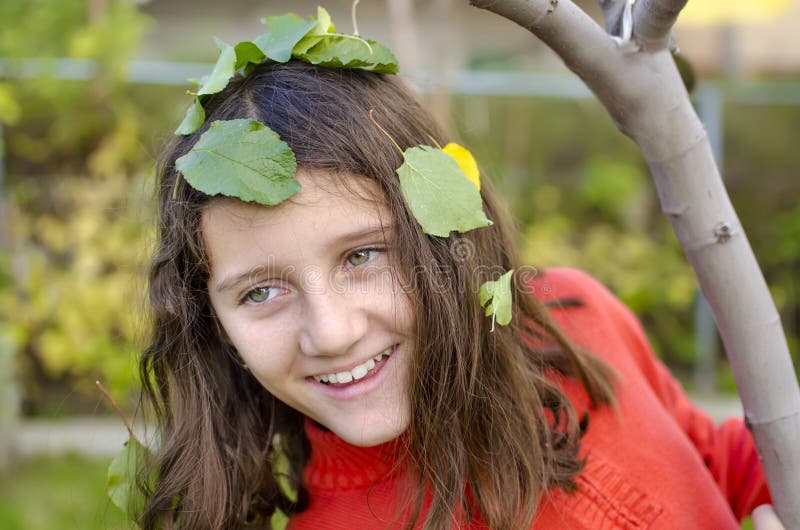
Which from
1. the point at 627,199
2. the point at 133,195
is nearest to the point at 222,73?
the point at 133,195

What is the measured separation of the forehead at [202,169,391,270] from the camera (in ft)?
4.23

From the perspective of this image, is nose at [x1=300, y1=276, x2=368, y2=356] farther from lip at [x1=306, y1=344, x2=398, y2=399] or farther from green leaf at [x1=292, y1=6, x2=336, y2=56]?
green leaf at [x1=292, y1=6, x2=336, y2=56]

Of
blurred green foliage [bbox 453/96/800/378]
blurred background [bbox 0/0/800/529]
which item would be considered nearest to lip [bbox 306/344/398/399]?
blurred background [bbox 0/0/800/529]

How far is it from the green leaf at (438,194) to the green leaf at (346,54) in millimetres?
173

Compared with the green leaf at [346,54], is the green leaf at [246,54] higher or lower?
lower

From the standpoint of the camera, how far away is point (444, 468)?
1.42m

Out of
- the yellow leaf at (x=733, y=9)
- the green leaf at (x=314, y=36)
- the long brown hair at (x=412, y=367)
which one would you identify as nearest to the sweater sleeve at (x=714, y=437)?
the long brown hair at (x=412, y=367)

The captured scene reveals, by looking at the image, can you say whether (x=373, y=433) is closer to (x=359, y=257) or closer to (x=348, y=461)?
(x=348, y=461)

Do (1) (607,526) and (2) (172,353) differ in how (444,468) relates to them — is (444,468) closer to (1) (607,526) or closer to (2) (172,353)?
(1) (607,526)

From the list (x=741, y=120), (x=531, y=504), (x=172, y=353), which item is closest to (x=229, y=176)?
(x=172, y=353)

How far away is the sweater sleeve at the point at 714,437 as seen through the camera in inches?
65.7

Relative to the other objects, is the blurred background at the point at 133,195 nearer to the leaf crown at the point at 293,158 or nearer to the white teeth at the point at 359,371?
the leaf crown at the point at 293,158

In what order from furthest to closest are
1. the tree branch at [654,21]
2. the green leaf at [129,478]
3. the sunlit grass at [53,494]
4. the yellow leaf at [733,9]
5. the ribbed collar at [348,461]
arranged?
the yellow leaf at [733,9]
the sunlit grass at [53,494]
the green leaf at [129,478]
the ribbed collar at [348,461]
the tree branch at [654,21]

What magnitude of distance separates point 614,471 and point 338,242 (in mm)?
628
